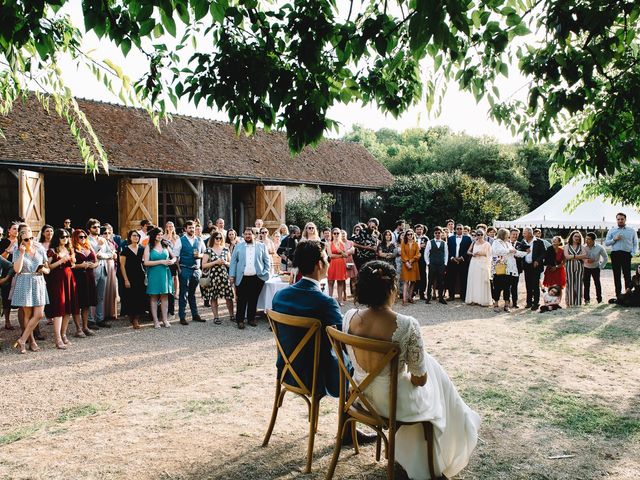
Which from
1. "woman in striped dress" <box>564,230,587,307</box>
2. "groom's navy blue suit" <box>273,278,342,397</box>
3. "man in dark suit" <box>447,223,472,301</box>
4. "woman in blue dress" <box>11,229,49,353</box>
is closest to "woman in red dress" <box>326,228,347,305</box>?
"man in dark suit" <box>447,223,472,301</box>

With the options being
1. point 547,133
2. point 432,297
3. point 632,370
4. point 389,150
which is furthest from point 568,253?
point 389,150

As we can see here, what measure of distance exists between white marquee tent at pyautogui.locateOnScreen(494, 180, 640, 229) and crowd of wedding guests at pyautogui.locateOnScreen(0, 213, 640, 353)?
28.7 ft

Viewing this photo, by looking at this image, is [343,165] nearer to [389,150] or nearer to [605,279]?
[605,279]

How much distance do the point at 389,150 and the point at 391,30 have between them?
53998mm

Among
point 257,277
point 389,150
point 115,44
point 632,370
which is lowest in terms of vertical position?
point 632,370

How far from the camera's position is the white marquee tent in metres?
20.6

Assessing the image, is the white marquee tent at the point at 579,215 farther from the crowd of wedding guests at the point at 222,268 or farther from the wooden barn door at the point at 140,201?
the wooden barn door at the point at 140,201

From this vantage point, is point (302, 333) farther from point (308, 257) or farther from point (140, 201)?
point (140, 201)

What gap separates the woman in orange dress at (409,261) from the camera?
1212cm

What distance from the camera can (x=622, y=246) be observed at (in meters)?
12.4

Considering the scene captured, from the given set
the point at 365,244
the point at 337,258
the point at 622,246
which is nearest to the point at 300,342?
the point at 337,258

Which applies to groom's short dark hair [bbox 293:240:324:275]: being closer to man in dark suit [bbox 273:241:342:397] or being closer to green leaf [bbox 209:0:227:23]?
man in dark suit [bbox 273:241:342:397]

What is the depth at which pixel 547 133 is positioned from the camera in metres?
4.55

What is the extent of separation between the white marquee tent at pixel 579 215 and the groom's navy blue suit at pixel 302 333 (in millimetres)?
18829
